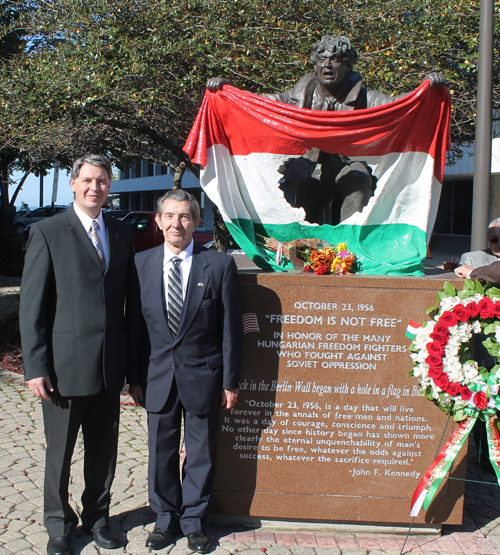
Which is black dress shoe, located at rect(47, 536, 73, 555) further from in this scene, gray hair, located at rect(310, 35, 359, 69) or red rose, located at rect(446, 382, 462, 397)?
gray hair, located at rect(310, 35, 359, 69)

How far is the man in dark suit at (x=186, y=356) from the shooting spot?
3199 millimetres

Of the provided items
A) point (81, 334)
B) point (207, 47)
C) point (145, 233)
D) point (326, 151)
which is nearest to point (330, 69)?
point (326, 151)

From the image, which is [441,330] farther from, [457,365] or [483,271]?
[483,271]

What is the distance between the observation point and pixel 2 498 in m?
3.88

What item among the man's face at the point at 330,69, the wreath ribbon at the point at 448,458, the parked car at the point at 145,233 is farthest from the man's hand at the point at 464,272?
the parked car at the point at 145,233

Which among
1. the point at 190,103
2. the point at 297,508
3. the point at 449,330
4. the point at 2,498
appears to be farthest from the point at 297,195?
the point at 190,103

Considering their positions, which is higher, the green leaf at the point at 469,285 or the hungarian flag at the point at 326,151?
the hungarian flag at the point at 326,151

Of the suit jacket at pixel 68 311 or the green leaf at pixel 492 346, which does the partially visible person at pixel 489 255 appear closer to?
the green leaf at pixel 492 346

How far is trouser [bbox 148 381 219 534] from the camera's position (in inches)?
129

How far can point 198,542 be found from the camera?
3238 millimetres

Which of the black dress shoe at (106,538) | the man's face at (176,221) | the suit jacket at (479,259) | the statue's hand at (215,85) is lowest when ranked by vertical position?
the black dress shoe at (106,538)

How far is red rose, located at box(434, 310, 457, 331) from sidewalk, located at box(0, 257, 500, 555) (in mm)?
1365

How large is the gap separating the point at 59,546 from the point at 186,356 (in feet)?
4.08

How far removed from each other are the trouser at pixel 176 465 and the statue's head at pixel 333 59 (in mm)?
2402
